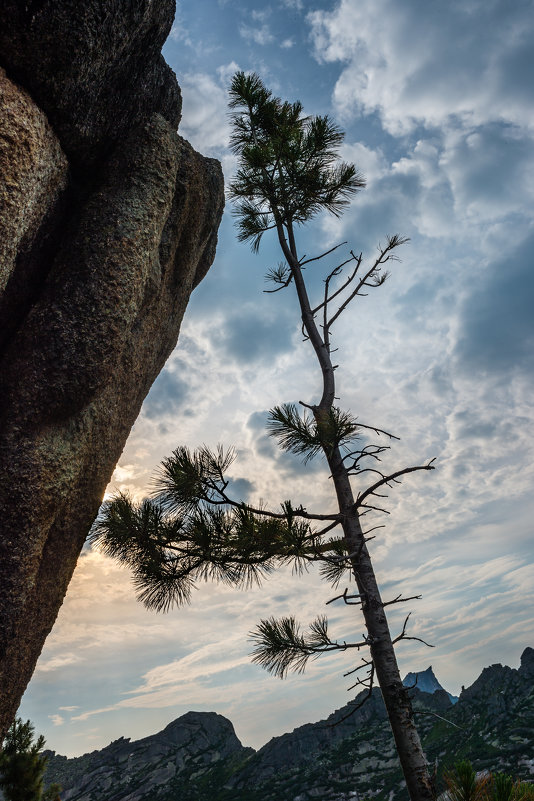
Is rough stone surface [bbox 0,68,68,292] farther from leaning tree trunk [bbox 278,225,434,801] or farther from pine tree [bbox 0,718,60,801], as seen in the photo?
pine tree [bbox 0,718,60,801]

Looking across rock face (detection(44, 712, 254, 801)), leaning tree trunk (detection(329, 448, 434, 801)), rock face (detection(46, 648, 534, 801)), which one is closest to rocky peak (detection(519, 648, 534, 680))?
rock face (detection(46, 648, 534, 801))

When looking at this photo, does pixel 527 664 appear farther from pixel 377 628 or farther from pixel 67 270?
pixel 67 270

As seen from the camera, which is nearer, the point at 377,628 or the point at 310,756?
the point at 377,628

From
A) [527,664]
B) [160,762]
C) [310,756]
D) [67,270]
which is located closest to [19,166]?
[67,270]

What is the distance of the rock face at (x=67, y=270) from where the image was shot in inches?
164

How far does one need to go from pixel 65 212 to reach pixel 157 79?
8.00 ft

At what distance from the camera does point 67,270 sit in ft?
15.8

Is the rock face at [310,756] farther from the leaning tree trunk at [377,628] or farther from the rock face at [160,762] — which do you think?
the leaning tree trunk at [377,628]

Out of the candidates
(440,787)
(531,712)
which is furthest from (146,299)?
(531,712)

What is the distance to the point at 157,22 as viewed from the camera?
5.46 m

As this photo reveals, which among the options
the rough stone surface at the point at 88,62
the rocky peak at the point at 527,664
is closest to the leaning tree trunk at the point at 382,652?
the rough stone surface at the point at 88,62

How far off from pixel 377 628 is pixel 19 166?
597cm

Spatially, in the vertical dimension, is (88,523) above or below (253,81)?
below

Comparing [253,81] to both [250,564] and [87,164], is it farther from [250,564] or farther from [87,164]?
[250,564]
